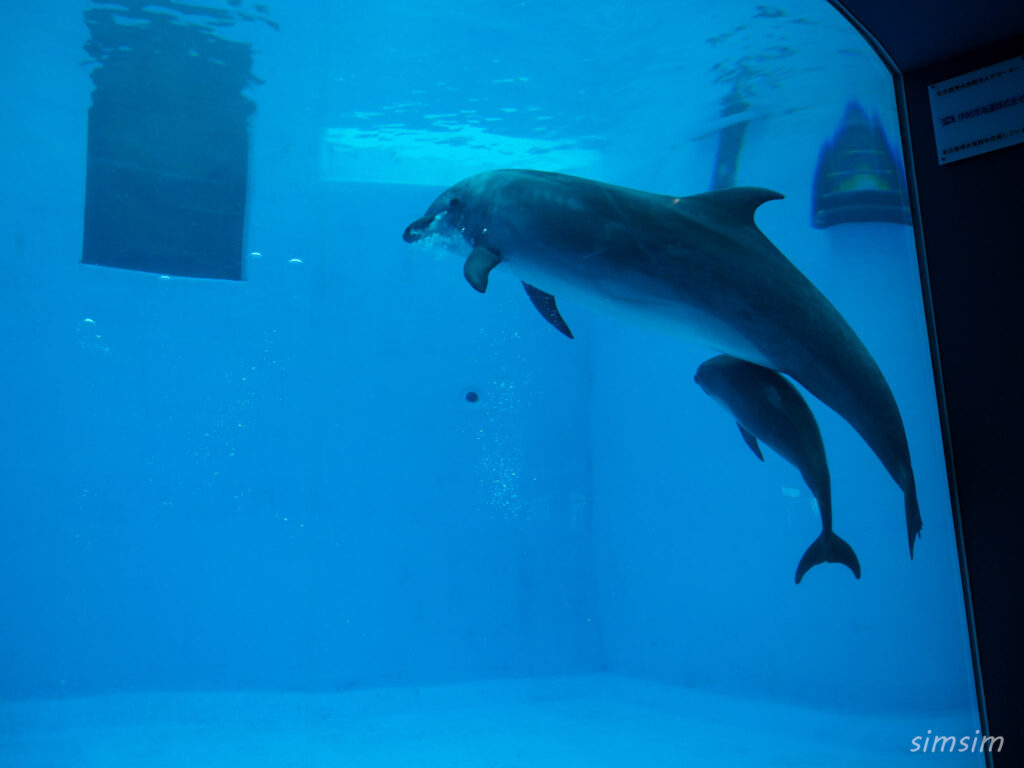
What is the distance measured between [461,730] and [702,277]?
5416mm

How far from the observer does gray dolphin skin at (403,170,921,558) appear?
3.77 metres

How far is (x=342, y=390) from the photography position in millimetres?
9141

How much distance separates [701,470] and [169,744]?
20.5ft

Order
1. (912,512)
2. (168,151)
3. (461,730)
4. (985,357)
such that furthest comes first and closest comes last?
(168,151) < (461,730) < (912,512) < (985,357)

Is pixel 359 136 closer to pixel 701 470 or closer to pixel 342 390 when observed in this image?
pixel 342 390

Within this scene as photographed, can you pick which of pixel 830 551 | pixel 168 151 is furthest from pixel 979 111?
pixel 168 151

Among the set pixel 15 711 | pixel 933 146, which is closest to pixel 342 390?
pixel 15 711

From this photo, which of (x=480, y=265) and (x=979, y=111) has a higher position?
(x=480, y=265)

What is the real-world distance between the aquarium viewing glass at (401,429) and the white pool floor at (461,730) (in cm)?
6

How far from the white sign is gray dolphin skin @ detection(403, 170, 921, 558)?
0.86 meters

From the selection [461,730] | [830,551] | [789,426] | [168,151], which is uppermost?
[168,151]

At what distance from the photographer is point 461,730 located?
7.18 m

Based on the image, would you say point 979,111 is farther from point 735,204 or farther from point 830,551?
point 830,551

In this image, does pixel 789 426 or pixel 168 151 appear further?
pixel 168 151
